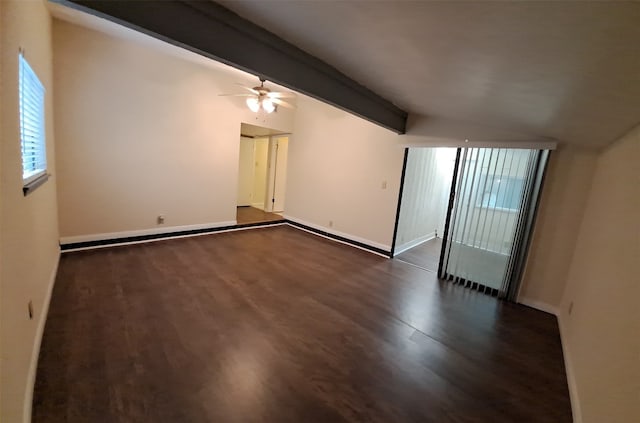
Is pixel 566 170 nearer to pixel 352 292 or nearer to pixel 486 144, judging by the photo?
pixel 486 144

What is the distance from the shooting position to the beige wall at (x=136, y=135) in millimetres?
3410

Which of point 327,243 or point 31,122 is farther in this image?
point 327,243

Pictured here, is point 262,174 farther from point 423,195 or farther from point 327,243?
point 423,195

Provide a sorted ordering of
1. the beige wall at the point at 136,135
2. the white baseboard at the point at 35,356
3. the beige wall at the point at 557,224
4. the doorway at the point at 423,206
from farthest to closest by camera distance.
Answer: the doorway at the point at 423,206
the beige wall at the point at 136,135
the beige wall at the point at 557,224
the white baseboard at the point at 35,356

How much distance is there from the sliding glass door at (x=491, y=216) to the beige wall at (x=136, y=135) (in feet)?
13.5

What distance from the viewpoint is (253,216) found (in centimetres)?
654

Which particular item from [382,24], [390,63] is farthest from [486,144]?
[382,24]

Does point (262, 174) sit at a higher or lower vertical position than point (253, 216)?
higher

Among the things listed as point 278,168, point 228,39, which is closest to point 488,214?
point 228,39

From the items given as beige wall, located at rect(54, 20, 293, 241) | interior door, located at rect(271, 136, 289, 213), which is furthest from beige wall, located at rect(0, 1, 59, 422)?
interior door, located at rect(271, 136, 289, 213)

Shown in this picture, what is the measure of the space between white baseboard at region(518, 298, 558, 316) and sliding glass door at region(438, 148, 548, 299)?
13 centimetres

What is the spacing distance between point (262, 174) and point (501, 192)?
6.17 metres

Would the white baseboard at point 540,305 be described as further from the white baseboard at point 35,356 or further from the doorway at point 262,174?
the doorway at point 262,174

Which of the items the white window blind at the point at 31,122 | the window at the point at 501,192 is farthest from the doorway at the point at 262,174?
the window at the point at 501,192
